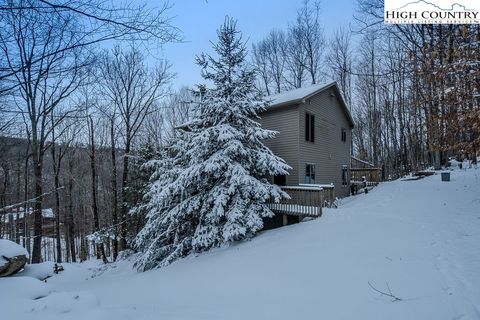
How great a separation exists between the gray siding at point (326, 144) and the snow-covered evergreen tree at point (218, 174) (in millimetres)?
3424

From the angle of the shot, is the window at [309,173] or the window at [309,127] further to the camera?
the window at [309,127]

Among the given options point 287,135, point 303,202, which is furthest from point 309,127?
point 303,202

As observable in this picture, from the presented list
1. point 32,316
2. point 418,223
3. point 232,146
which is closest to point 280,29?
point 232,146

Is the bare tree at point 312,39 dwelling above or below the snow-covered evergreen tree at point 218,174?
above

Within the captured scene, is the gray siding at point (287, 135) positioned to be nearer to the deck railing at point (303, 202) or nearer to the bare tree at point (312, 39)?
the deck railing at point (303, 202)

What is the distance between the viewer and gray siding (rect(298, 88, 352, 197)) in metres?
13.2

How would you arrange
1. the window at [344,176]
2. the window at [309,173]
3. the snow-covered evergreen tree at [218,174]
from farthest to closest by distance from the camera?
the window at [344,176] < the window at [309,173] < the snow-covered evergreen tree at [218,174]

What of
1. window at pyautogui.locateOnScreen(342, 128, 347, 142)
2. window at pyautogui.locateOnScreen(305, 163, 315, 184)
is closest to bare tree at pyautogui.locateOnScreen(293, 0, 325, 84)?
window at pyautogui.locateOnScreen(342, 128, 347, 142)

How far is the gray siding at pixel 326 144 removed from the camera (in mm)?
13194

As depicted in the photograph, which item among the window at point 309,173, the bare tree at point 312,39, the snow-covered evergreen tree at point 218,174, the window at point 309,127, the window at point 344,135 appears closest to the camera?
the snow-covered evergreen tree at point 218,174

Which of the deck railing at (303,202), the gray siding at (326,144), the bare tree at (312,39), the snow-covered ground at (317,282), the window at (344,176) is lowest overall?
the snow-covered ground at (317,282)

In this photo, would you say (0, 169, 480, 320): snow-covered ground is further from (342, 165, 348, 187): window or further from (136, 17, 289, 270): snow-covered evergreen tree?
(342, 165, 348, 187): window

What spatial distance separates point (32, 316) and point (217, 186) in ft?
20.4

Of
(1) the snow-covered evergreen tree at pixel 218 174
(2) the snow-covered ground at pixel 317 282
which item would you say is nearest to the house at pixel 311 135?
(1) the snow-covered evergreen tree at pixel 218 174
